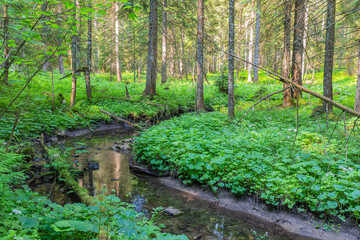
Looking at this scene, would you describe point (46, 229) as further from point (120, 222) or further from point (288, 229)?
point (288, 229)

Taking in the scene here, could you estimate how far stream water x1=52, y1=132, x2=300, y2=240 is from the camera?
13.7ft

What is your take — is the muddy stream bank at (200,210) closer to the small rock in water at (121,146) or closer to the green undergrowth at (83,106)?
the small rock in water at (121,146)

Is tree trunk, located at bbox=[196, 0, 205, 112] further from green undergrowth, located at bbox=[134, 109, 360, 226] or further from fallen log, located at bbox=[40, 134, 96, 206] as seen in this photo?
fallen log, located at bbox=[40, 134, 96, 206]

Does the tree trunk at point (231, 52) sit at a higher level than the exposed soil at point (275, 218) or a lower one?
higher

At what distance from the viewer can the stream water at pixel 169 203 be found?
164 inches

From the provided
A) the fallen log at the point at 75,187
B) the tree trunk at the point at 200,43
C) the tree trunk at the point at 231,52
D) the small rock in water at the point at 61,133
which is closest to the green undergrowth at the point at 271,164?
the fallen log at the point at 75,187

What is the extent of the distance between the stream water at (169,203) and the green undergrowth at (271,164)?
1.72ft

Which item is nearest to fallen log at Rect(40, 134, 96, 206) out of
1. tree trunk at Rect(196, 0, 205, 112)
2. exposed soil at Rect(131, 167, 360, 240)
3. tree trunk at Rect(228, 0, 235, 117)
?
exposed soil at Rect(131, 167, 360, 240)

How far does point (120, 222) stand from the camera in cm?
263

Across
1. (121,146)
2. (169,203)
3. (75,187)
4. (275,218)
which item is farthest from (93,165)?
(275,218)

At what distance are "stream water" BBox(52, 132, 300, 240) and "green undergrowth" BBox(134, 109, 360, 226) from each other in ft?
1.72

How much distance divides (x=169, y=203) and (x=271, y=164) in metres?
2.38

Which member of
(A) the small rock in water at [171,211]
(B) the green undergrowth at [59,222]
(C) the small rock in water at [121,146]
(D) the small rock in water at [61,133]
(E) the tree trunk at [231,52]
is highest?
(E) the tree trunk at [231,52]

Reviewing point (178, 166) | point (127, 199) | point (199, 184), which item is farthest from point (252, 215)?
point (127, 199)
